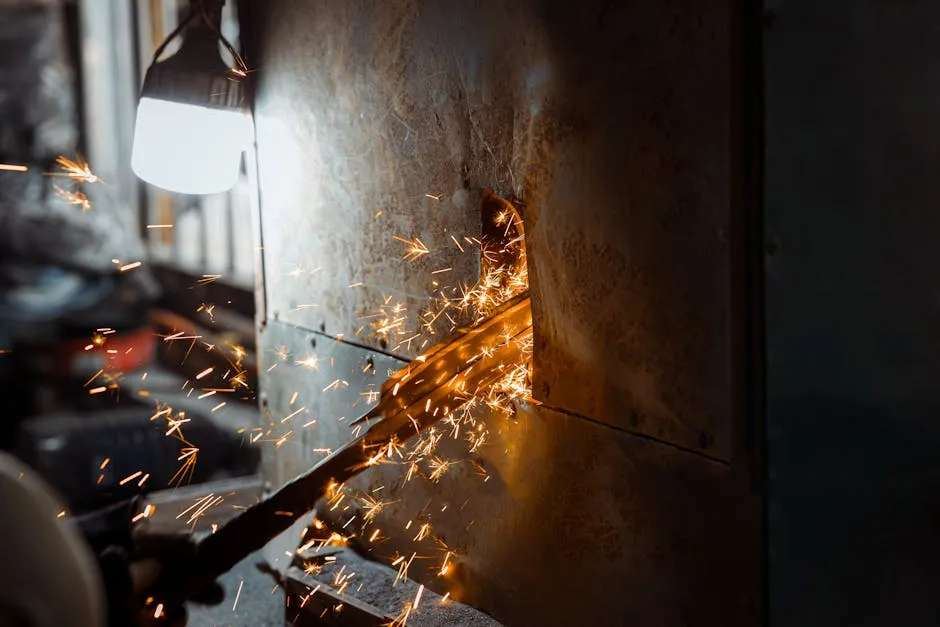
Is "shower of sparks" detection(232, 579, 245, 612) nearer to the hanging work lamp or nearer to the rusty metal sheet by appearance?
the rusty metal sheet

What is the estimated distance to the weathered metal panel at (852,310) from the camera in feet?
4.02

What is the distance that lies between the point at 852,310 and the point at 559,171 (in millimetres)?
568

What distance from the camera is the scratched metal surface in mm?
1335

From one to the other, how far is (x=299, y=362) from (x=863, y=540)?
1801mm

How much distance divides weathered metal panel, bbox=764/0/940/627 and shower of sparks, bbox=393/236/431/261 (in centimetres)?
98

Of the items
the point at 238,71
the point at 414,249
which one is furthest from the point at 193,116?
the point at 414,249

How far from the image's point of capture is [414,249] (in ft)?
6.94

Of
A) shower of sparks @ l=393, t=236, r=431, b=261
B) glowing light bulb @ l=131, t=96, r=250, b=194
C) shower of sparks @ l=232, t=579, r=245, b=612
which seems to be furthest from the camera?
shower of sparks @ l=232, t=579, r=245, b=612

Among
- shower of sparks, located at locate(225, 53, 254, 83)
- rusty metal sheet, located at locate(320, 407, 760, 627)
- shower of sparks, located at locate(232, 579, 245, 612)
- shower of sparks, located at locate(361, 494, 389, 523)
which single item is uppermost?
shower of sparks, located at locate(225, 53, 254, 83)

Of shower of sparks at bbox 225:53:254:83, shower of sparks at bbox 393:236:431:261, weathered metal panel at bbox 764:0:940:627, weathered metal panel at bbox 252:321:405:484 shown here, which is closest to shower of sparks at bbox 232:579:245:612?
weathered metal panel at bbox 252:321:405:484

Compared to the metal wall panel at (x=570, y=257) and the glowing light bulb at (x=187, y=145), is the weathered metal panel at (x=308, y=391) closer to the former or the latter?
the metal wall panel at (x=570, y=257)

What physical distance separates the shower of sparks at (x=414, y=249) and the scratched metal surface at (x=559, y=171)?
22 millimetres

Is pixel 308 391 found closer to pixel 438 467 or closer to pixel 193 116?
pixel 438 467

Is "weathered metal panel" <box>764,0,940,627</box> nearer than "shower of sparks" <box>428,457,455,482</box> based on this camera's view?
Yes
